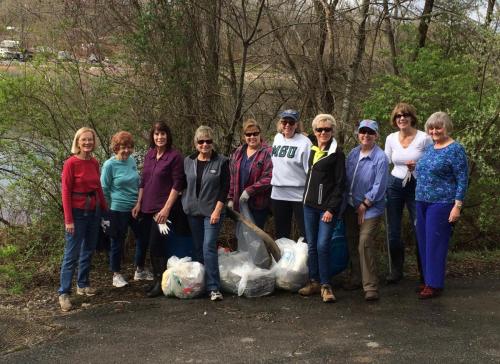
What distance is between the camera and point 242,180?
570cm

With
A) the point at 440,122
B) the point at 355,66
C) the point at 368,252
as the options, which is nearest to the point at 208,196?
the point at 368,252

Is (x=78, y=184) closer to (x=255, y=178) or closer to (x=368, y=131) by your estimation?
(x=255, y=178)

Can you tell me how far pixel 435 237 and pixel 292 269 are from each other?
1.40 metres

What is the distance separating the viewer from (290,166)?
538 centimetres

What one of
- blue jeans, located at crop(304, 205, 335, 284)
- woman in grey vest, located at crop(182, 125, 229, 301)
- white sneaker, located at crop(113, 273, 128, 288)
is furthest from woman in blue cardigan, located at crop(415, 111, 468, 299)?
white sneaker, located at crop(113, 273, 128, 288)

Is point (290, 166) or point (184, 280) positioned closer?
point (184, 280)

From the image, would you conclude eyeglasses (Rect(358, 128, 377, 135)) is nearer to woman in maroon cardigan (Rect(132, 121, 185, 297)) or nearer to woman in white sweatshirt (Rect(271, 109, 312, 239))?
woman in white sweatshirt (Rect(271, 109, 312, 239))

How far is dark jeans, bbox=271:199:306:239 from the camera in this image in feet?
17.9

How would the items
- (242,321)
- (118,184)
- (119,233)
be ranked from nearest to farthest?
(242,321), (118,184), (119,233)

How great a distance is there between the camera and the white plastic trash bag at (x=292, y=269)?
5305 millimetres

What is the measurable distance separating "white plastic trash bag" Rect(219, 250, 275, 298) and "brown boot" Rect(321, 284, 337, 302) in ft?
1.71

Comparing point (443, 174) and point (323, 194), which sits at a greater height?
point (443, 174)

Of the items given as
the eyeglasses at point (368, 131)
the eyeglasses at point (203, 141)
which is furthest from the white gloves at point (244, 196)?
the eyeglasses at point (368, 131)

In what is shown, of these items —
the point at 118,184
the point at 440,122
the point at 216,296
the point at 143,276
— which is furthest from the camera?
the point at 143,276
